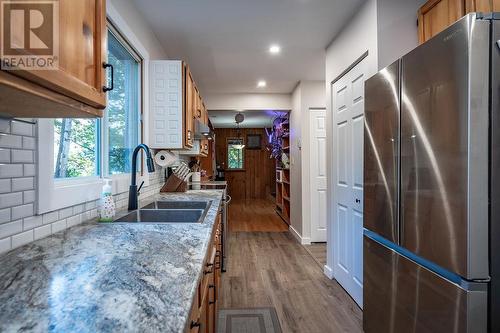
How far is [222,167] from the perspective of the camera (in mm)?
10180

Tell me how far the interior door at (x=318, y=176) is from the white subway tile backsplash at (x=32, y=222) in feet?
12.3

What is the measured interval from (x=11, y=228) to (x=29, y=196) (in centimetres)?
14

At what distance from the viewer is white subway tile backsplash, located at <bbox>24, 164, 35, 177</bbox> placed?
3.61 ft

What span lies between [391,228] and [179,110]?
1973 mm

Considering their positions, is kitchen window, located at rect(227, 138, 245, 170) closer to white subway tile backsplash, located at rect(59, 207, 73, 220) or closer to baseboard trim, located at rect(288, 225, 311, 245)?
baseboard trim, located at rect(288, 225, 311, 245)

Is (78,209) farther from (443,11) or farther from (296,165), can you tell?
(296,165)

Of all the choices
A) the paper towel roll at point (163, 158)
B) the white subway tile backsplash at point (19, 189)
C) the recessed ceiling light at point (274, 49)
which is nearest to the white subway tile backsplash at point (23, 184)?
the white subway tile backsplash at point (19, 189)

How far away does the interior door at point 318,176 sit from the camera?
14.5ft

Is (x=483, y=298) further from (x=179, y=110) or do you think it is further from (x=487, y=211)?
(x=179, y=110)

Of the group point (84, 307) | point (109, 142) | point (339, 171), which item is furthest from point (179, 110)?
point (84, 307)

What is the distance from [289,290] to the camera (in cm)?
275

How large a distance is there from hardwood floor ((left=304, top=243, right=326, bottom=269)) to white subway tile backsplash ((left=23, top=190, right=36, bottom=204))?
3.02 m

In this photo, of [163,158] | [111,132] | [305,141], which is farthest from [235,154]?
[111,132]

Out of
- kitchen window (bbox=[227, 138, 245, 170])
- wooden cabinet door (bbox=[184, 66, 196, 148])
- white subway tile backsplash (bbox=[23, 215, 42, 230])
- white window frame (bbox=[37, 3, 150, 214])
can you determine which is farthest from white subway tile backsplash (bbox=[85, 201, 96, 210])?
kitchen window (bbox=[227, 138, 245, 170])
